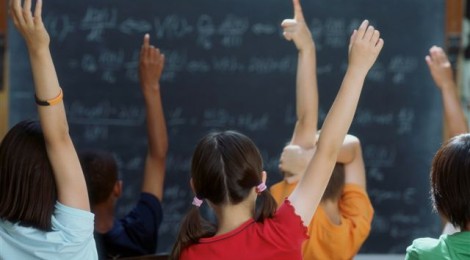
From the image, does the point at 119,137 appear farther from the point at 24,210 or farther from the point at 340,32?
the point at 24,210

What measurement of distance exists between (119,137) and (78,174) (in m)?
2.06

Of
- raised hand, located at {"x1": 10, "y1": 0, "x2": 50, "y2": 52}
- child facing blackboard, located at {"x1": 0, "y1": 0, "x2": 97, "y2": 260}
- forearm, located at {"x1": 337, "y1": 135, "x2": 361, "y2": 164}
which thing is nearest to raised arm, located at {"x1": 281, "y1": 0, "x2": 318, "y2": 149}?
forearm, located at {"x1": 337, "y1": 135, "x2": 361, "y2": 164}

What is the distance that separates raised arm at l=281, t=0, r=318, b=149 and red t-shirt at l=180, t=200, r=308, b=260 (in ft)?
2.59

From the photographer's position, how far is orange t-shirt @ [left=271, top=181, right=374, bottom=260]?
294cm

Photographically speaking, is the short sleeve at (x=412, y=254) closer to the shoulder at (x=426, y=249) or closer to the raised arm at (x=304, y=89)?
the shoulder at (x=426, y=249)

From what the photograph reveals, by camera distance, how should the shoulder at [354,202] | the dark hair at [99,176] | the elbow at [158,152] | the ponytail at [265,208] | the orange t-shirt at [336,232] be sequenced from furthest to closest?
the elbow at [158,152] → the dark hair at [99,176] → the shoulder at [354,202] → the orange t-shirt at [336,232] → the ponytail at [265,208]

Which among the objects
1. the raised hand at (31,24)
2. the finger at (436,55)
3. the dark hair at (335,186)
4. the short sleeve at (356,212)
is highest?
the raised hand at (31,24)

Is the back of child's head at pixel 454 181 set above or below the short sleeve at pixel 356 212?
above

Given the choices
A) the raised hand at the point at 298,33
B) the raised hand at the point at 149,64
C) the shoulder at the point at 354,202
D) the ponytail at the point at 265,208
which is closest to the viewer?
the ponytail at the point at 265,208

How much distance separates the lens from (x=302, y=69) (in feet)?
10.5

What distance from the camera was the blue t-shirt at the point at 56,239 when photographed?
2325mm

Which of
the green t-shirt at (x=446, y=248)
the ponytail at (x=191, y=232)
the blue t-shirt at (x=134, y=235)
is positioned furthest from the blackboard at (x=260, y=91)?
the green t-shirt at (x=446, y=248)

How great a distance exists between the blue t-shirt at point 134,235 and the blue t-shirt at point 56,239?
0.79m

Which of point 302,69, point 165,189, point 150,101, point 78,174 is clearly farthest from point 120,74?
point 78,174
